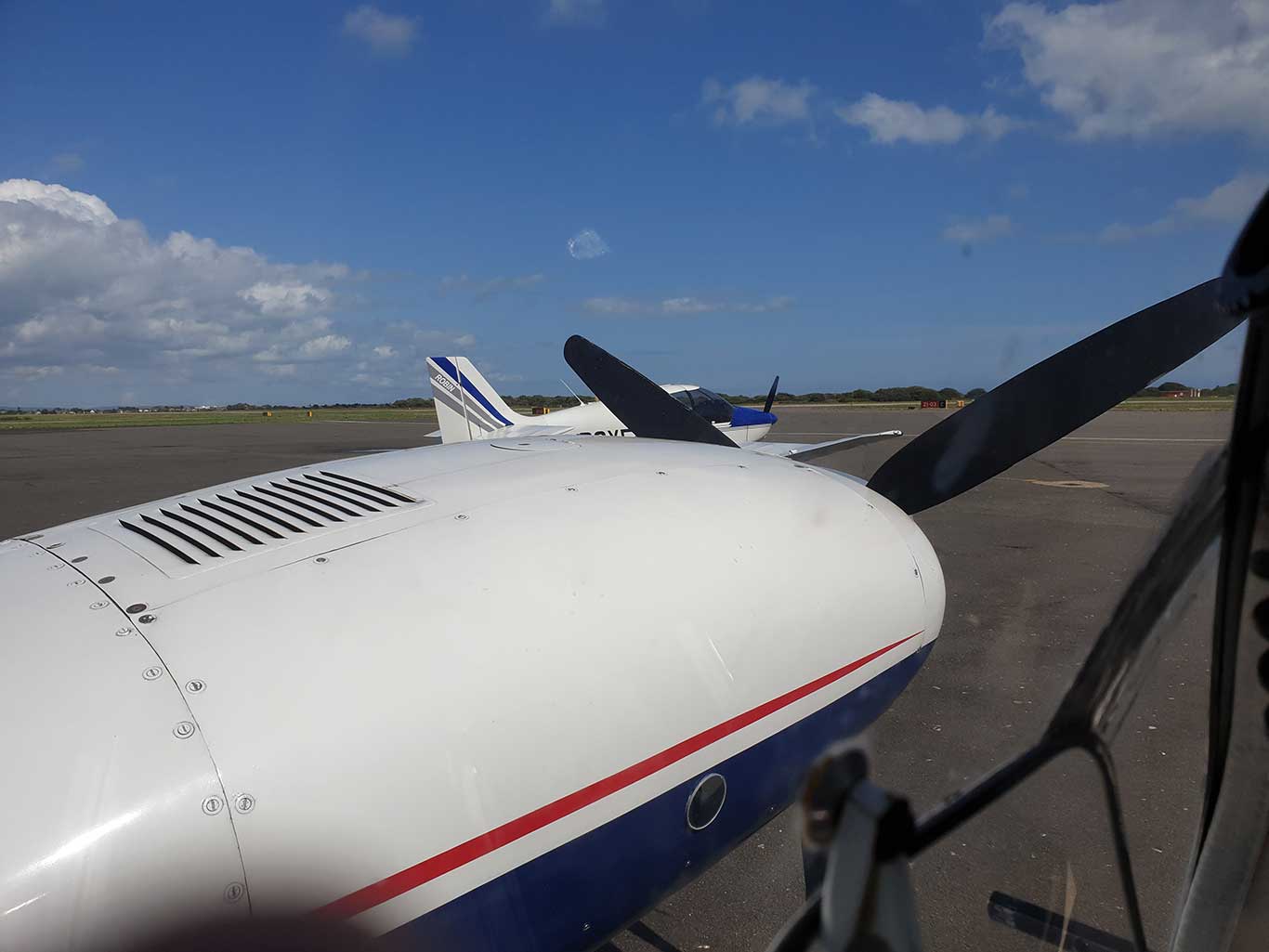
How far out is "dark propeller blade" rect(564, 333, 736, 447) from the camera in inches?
168

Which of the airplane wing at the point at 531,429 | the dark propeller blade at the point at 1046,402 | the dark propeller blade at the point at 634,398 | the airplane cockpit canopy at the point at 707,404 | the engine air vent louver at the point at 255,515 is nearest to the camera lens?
the engine air vent louver at the point at 255,515

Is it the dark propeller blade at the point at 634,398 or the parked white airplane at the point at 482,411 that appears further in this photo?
the parked white airplane at the point at 482,411

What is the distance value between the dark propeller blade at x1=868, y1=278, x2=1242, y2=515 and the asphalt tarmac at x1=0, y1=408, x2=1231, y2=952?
0.51 meters

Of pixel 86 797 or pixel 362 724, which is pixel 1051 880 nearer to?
pixel 362 724

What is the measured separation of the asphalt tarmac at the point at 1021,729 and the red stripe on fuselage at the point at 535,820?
20.7 inches

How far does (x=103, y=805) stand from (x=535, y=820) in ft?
2.62

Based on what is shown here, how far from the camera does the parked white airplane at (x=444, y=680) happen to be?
56.1 inches

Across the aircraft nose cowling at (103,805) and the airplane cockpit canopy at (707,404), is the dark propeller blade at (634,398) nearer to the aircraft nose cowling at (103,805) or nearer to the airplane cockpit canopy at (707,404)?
the aircraft nose cowling at (103,805)

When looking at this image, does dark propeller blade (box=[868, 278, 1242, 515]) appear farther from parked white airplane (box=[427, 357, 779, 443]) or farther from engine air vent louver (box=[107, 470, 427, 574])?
parked white airplane (box=[427, 357, 779, 443])

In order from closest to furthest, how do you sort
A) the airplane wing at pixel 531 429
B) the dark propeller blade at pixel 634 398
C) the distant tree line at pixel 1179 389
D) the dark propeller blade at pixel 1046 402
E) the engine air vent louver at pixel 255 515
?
the distant tree line at pixel 1179 389 → the engine air vent louver at pixel 255 515 → the dark propeller blade at pixel 1046 402 → the dark propeller blade at pixel 634 398 → the airplane wing at pixel 531 429

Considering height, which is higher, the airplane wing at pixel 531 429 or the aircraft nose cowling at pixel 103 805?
the airplane wing at pixel 531 429

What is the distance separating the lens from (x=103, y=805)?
4.53ft

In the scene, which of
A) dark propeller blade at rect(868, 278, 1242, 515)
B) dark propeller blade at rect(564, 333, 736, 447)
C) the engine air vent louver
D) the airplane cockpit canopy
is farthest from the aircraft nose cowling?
the airplane cockpit canopy

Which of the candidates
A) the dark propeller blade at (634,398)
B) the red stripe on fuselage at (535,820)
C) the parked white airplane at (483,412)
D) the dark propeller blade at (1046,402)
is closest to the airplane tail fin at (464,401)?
the parked white airplane at (483,412)
